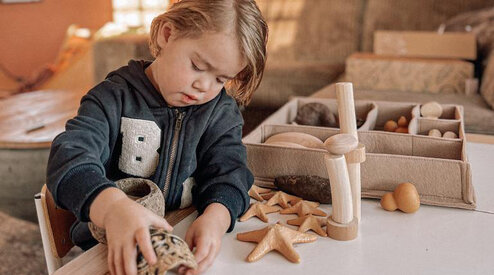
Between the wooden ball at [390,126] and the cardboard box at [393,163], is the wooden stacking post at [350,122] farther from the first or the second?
the wooden ball at [390,126]

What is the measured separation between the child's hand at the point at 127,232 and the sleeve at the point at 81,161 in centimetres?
5

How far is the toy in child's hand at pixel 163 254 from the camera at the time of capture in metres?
0.58

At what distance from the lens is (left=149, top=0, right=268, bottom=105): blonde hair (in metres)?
0.76

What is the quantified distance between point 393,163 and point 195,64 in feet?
1.21

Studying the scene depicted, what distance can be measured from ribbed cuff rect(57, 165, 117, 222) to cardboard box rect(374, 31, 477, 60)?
69.2 inches

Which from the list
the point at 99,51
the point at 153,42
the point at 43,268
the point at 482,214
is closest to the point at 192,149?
the point at 153,42

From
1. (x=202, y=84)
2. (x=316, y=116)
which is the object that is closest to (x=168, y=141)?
(x=202, y=84)

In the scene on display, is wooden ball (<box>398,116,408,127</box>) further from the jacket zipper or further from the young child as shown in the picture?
the jacket zipper

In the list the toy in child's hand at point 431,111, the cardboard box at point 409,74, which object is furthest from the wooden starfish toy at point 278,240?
the cardboard box at point 409,74

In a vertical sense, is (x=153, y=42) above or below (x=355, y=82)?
above

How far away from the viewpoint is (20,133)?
189cm

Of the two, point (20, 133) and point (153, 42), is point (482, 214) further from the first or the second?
point (20, 133)

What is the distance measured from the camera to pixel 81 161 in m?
0.68

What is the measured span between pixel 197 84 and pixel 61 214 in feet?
1.04
